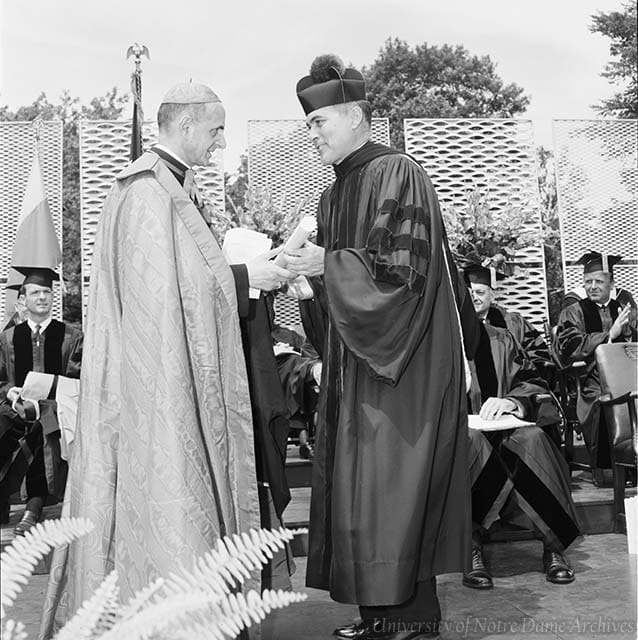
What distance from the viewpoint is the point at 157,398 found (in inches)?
104

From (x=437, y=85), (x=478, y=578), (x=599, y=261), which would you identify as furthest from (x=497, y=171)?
(x=437, y=85)

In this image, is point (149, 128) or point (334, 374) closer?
point (334, 374)

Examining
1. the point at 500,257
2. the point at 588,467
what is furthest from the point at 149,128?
the point at 588,467

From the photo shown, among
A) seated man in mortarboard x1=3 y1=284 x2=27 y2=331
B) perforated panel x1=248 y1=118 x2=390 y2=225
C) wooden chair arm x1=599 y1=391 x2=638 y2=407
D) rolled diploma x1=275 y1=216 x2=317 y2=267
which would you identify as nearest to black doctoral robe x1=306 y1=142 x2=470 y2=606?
rolled diploma x1=275 y1=216 x2=317 y2=267

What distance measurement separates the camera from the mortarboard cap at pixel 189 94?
297cm

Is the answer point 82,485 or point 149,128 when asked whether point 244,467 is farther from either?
point 149,128

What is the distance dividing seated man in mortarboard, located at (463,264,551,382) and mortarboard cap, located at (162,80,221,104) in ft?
10.0

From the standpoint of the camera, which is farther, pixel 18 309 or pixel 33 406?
pixel 18 309

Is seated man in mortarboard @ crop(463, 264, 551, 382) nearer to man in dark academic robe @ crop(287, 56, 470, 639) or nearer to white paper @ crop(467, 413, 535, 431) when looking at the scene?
white paper @ crop(467, 413, 535, 431)

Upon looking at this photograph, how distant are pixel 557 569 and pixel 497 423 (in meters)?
0.72

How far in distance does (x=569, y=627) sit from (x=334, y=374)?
1296mm

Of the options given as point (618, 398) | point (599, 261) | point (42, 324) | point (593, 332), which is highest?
point (599, 261)

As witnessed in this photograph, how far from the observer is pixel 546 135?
2242 centimetres

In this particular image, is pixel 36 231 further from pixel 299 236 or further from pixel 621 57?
pixel 621 57
